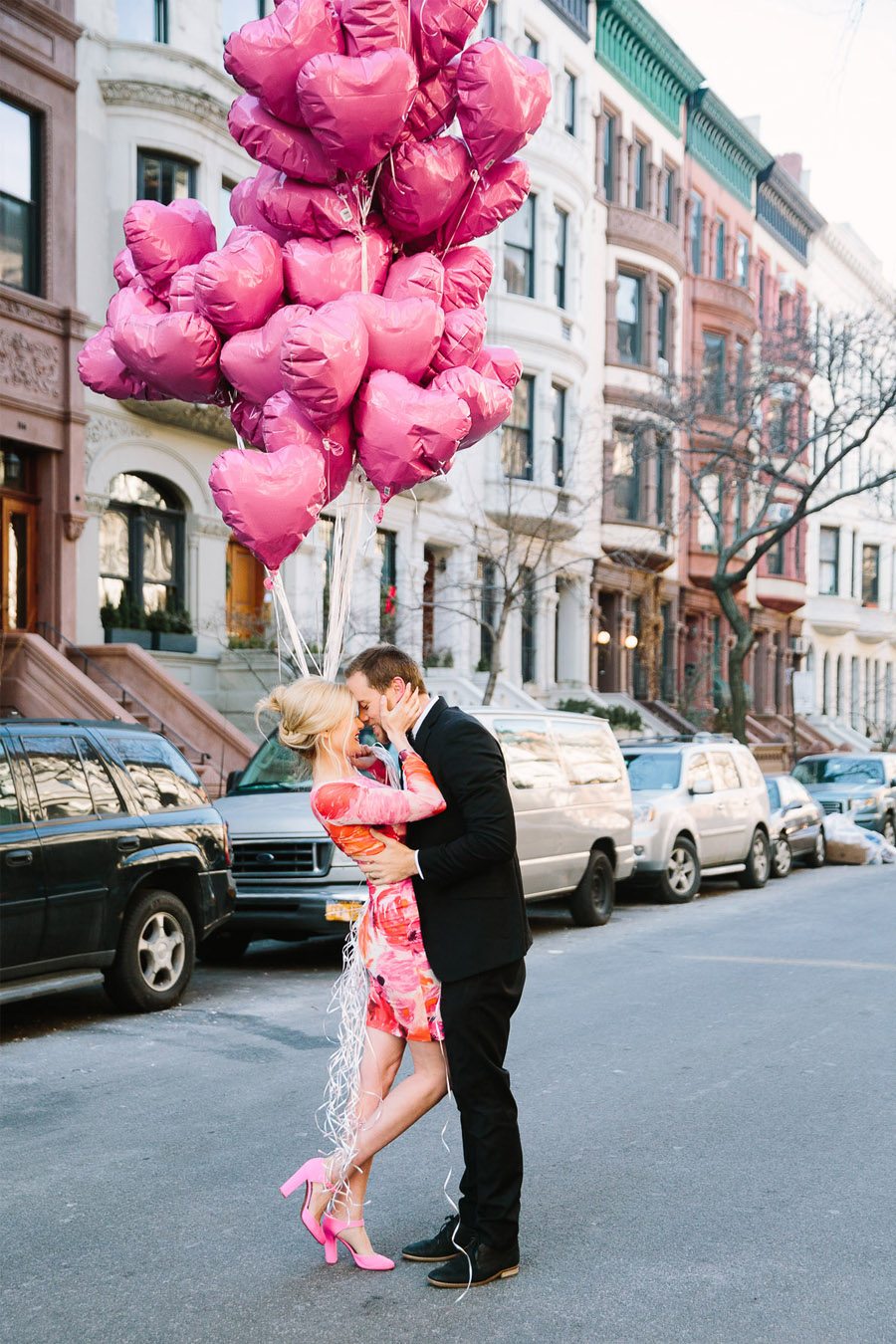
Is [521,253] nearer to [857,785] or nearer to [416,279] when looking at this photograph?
[857,785]

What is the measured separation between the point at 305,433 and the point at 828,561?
149 feet

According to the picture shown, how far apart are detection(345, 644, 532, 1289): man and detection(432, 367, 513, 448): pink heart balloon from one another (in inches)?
55.2

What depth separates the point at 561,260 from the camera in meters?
28.3

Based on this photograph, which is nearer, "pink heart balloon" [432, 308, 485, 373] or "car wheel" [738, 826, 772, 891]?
"pink heart balloon" [432, 308, 485, 373]

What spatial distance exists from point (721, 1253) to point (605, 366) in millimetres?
27671

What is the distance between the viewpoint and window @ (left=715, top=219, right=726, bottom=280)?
37594 millimetres

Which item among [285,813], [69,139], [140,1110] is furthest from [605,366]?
[140,1110]

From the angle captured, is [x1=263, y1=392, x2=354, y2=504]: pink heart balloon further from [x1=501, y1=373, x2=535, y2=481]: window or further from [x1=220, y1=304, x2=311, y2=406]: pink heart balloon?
[x1=501, y1=373, x2=535, y2=481]: window

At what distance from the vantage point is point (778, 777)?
20.3m

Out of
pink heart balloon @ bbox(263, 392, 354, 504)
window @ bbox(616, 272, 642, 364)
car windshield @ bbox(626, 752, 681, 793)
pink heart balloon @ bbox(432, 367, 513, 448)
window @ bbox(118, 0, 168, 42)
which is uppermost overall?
window @ bbox(118, 0, 168, 42)

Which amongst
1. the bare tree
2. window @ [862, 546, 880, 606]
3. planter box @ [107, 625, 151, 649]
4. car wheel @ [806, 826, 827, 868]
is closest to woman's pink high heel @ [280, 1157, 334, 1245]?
planter box @ [107, 625, 151, 649]

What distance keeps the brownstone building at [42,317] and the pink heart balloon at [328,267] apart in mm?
13431

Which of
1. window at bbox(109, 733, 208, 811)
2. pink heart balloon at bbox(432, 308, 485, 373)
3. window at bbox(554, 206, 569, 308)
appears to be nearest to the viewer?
pink heart balloon at bbox(432, 308, 485, 373)

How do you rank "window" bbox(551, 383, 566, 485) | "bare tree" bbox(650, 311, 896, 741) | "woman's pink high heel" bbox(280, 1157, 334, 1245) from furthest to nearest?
"window" bbox(551, 383, 566, 485)
"bare tree" bbox(650, 311, 896, 741)
"woman's pink high heel" bbox(280, 1157, 334, 1245)
